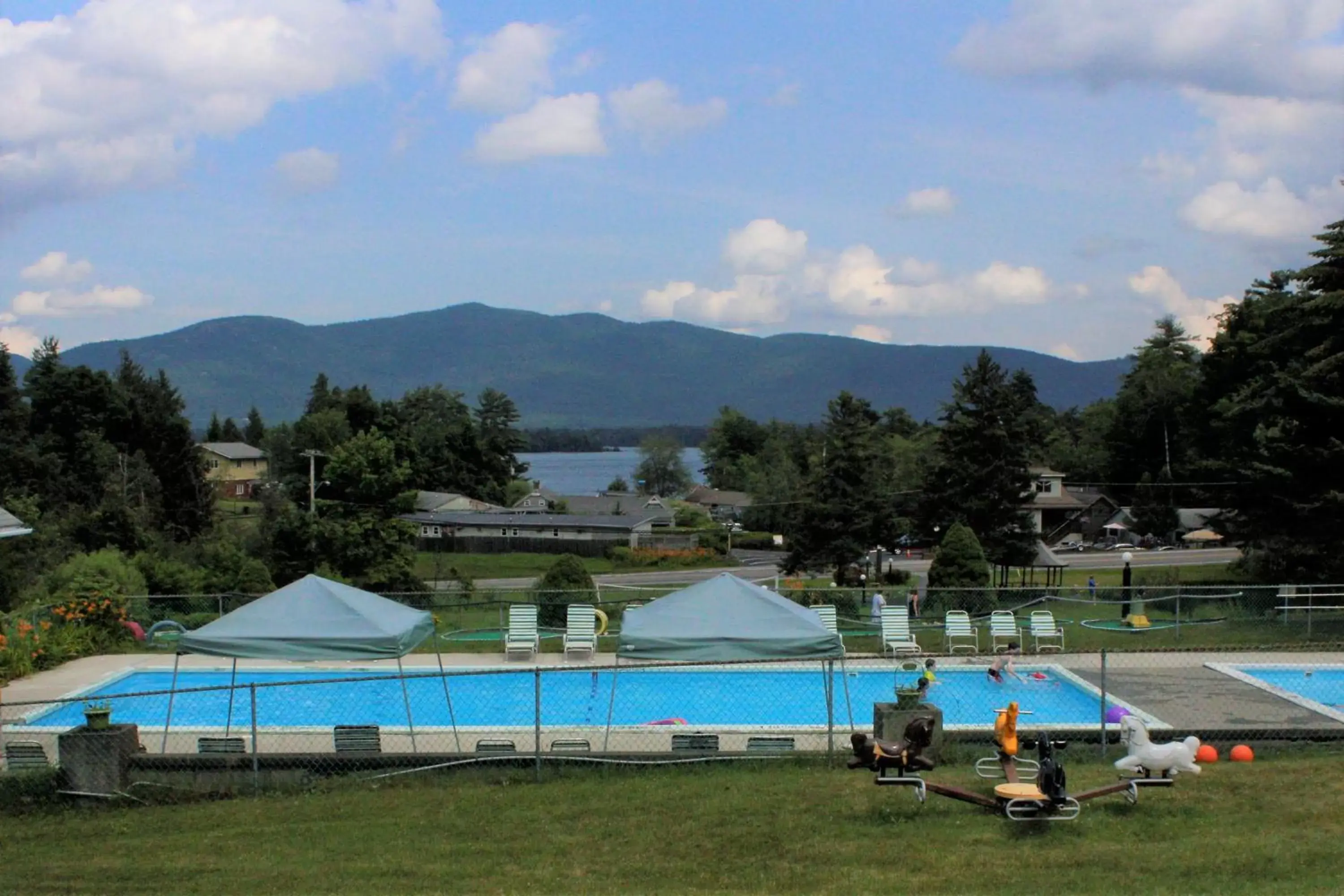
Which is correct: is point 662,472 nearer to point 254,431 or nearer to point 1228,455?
point 254,431

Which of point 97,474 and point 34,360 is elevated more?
point 34,360

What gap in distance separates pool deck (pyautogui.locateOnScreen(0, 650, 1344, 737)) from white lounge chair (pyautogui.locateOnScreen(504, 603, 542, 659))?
0.22m

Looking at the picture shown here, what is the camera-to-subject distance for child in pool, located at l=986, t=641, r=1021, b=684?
1878 cm

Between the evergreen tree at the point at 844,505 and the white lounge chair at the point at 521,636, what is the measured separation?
735 inches

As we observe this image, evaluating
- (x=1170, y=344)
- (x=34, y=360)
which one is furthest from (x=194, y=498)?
(x=1170, y=344)

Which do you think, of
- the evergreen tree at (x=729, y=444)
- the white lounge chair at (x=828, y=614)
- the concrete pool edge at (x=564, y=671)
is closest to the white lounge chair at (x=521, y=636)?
the concrete pool edge at (x=564, y=671)

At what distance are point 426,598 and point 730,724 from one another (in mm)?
12431

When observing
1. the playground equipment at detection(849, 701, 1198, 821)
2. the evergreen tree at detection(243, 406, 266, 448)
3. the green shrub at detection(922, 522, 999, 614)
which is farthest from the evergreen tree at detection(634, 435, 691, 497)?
the playground equipment at detection(849, 701, 1198, 821)

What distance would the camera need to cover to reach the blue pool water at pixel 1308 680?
62.0 feet

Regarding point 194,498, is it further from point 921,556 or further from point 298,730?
point 298,730

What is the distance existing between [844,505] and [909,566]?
25.0m

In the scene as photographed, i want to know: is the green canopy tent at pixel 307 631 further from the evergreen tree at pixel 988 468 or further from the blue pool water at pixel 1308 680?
the evergreen tree at pixel 988 468

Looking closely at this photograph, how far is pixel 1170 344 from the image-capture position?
322 feet

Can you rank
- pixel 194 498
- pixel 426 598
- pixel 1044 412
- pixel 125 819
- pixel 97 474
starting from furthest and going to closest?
pixel 1044 412
pixel 194 498
pixel 97 474
pixel 426 598
pixel 125 819
